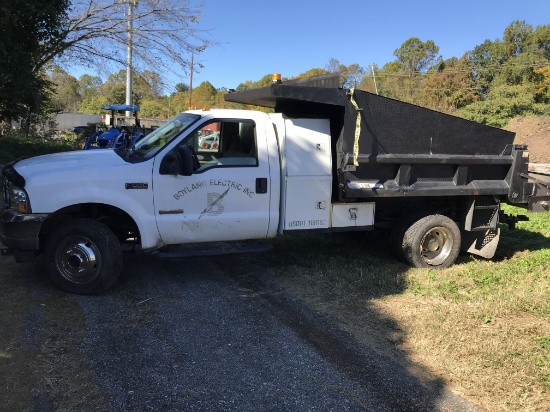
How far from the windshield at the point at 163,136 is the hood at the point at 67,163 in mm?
307

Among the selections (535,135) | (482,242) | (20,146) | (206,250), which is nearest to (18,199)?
(206,250)

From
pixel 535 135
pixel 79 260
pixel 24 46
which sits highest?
pixel 24 46

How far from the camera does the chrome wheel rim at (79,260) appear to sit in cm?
504

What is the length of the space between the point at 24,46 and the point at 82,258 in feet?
33.5

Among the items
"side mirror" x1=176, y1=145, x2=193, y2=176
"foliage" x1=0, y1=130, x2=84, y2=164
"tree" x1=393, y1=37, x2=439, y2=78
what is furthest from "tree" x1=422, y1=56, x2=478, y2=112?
"side mirror" x1=176, y1=145, x2=193, y2=176

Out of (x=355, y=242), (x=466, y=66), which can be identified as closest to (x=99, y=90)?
(x=466, y=66)

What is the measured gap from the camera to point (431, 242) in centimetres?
668

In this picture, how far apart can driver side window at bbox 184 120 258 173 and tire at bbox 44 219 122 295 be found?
1349 mm

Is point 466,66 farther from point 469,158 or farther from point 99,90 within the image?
point 99,90

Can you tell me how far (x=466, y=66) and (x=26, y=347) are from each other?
198 feet

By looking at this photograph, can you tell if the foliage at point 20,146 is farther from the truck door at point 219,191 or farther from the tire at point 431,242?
the tire at point 431,242

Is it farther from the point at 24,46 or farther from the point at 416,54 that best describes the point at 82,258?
the point at 416,54

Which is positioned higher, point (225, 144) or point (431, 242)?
point (225, 144)

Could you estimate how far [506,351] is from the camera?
13.5 feet
